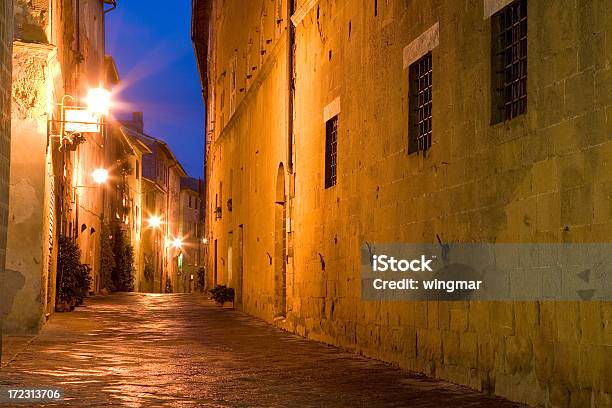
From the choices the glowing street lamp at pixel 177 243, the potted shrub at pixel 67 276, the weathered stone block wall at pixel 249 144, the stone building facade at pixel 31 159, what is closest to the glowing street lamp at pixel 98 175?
the weathered stone block wall at pixel 249 144

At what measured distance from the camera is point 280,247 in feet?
57.9

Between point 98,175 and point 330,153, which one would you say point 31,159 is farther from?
point 98,175

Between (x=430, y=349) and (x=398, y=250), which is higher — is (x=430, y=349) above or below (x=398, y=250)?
below

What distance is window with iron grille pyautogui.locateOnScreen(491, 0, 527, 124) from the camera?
7.85 metres

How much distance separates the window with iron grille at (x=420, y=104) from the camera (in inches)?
400

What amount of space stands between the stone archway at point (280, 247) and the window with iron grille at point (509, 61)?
9.36 metres

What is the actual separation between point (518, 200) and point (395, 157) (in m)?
3.37

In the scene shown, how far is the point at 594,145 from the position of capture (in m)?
6.46

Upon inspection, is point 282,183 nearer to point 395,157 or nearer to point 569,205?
point 395,157

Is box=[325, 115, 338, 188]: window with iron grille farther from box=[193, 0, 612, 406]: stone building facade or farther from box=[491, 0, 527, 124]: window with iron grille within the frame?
box=[491, 0, 527, 124]: window with iron grille

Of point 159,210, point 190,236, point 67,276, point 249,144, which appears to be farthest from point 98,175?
point 190,236

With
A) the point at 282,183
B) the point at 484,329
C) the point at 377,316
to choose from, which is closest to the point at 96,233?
the point at 282,183

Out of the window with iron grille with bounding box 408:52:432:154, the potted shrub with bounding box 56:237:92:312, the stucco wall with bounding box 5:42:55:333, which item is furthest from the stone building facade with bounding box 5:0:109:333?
the window with iron grille with bounding box 408:52:432:154

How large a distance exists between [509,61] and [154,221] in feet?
153
